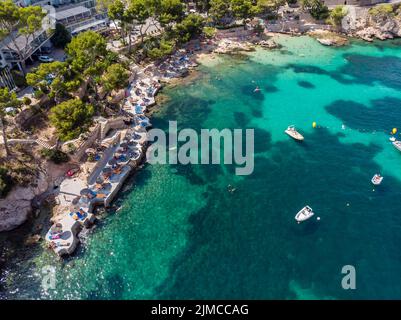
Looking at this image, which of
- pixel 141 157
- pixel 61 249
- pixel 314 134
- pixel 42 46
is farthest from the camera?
pixel 42 46

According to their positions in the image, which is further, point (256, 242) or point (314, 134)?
point (314, 134)

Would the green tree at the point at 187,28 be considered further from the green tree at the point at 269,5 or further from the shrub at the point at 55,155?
the shrub at the point at 55,155

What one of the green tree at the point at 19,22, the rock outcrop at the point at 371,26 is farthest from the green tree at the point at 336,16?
the green tree at the point at 19,22

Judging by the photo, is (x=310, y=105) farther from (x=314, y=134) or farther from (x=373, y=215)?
(x=373, y=215)

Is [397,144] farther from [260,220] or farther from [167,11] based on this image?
[167,11]

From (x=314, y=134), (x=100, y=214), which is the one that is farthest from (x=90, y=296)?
(x=314, y=134)

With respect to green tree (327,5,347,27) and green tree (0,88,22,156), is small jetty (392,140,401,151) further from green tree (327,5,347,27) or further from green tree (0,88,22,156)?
green tree (0,88,22,156)

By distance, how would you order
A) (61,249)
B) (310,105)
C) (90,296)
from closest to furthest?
(90,296)
(61,249)
(310,105)
